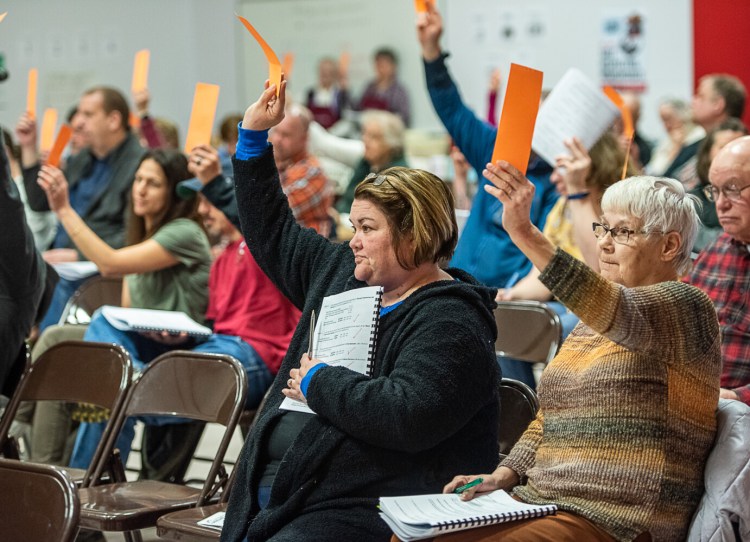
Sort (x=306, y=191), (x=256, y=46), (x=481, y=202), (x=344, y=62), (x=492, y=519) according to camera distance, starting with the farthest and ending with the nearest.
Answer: (x=256, y=46)
(x=344, y=62)
(x=306, y=191)
(x=481, y=202)
(x=492, y=519)

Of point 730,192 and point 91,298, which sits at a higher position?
point 730,192

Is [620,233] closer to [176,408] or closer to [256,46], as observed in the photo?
[176,408]

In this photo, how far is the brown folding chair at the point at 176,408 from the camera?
310cm

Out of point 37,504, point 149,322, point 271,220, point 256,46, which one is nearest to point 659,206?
point 271,220

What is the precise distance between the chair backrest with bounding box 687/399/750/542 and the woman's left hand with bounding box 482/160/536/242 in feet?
2.03

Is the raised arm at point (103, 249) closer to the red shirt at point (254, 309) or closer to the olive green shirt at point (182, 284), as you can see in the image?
the olive green shirt at point (182, 284)

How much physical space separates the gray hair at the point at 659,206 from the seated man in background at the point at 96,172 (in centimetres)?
370

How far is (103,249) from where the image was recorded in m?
4.43

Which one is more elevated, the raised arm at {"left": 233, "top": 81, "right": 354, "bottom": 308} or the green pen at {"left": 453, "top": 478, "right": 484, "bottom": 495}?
the raised arm at {"left": 233, "top": 81, "right": 354, "bottom": 308}

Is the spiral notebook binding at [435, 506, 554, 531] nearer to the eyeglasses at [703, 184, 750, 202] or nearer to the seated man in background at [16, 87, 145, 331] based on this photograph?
the eyeglasses at [703, 184, 750, 202]

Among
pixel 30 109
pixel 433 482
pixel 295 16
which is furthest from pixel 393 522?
pixel 295 16

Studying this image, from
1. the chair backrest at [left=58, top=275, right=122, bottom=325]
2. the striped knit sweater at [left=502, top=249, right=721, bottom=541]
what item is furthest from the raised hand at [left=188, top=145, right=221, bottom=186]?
the striped knit sweater at [left=502, top=249, right=721, bottom=541]

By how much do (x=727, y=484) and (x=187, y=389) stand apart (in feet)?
5.62

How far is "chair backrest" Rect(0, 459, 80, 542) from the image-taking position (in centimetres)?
200
